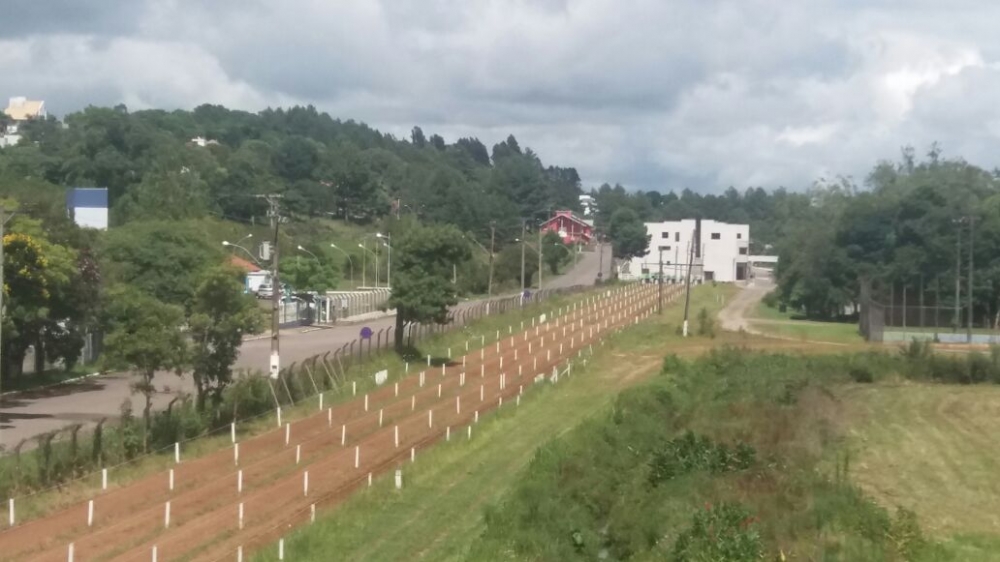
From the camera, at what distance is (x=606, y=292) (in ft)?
308

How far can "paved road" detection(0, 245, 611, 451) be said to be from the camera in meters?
36.7

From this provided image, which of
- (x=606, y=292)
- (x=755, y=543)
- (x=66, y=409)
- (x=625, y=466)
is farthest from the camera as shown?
(x=606, y=292)

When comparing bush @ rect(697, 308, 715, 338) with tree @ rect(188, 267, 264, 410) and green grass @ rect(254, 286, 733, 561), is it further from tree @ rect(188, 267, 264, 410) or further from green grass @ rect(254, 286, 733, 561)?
tree @ rect(188, 267, 264, 410)

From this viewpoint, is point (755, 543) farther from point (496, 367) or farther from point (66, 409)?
point (496, 367)

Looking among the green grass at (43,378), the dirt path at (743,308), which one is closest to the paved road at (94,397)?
the green grass at (43,378)

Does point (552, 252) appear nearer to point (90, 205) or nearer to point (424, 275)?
point (90, 205)

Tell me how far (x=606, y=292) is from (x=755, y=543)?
7711 cm

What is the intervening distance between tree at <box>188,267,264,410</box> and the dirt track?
2.24 m

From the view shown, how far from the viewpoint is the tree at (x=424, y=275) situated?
5119cm

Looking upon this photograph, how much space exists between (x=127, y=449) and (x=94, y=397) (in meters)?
14.7

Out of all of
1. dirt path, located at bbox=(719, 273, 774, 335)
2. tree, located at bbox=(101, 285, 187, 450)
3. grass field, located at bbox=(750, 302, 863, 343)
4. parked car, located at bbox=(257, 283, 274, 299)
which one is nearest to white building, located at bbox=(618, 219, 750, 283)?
dirt path, located at bbox=(719, 273, 774, 335)

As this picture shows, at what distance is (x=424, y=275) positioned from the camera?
5169 centimetres

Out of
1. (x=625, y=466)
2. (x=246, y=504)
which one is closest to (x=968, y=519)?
(x=625, y=466)

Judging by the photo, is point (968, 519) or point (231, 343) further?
point (231, 343)
